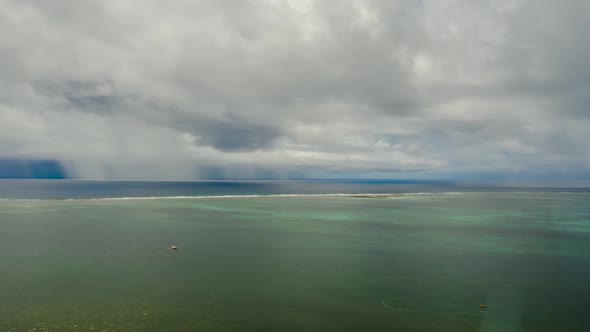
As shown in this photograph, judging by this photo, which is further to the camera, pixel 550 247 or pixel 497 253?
pixel 550 247

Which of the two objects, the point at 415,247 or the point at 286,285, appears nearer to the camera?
the point at 286,285

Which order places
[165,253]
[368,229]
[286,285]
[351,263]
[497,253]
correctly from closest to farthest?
1. [286,285]
2. [351,263]
3. [165,253]
4. [497,253]
5. [368,229]

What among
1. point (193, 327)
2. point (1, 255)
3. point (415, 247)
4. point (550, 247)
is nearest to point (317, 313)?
point (193, 327)

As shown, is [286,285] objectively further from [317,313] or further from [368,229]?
[368,229]

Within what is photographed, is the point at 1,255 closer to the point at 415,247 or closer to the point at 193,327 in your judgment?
the point at 193,327

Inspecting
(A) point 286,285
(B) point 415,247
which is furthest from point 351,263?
(B) point 415,247

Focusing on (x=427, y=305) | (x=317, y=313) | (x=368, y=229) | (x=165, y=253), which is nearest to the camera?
(x=317, y=313)
